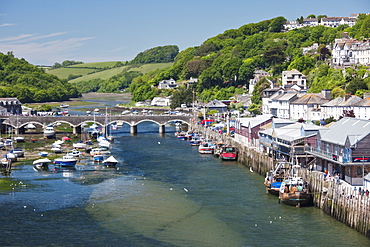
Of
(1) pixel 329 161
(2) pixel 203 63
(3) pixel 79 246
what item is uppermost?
(2) pixel 203 63

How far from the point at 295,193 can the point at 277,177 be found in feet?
20.1

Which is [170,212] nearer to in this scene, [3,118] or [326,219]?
[326,219]

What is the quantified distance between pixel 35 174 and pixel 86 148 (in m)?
20.6

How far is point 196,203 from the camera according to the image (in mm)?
52000

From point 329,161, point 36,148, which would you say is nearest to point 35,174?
point 36,148

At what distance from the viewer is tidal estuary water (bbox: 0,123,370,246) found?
41.8 metres

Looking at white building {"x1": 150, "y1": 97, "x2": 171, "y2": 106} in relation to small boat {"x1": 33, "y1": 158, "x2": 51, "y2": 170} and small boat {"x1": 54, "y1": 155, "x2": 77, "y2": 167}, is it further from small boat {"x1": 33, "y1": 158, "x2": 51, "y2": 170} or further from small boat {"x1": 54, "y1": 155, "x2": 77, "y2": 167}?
small boat {"x1": 33, "y1": 158, "x2": 51, "y2": 170}

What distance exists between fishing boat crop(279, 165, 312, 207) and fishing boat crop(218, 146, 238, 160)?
80.4 ft

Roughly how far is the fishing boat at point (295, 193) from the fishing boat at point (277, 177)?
2602mm

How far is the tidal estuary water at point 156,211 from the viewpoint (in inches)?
1647

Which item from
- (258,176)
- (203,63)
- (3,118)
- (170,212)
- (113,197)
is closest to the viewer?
(170,212)

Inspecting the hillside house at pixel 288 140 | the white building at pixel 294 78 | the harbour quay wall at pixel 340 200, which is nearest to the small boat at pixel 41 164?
the hillside house at pixel 288 140

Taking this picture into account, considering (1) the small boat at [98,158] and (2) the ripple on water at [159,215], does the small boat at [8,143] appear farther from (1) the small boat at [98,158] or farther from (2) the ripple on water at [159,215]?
(2) the ripple on water at [159,215]

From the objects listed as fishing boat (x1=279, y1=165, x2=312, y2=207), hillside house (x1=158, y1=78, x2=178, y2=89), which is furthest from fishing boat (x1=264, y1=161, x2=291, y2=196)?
hillside house (x1=158, y1=78, x2=178, y2=89)
